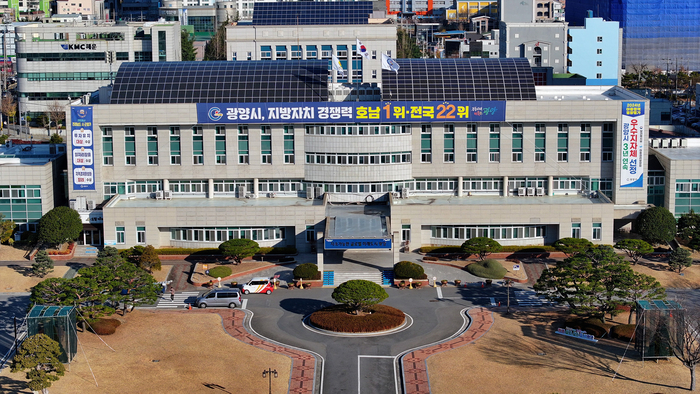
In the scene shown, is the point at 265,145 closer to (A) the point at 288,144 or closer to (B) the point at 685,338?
(A) the point at 288,144

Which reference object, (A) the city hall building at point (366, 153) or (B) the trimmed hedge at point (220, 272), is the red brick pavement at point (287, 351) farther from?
(A) the city hall building at point (366, 153)

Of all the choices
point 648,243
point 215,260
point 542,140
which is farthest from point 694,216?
point 215,260

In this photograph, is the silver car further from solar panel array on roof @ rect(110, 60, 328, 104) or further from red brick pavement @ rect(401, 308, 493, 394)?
solar panel array on roof @ rect(110, 60, 328, 104)

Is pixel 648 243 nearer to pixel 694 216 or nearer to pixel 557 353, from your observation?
pixel 694 216

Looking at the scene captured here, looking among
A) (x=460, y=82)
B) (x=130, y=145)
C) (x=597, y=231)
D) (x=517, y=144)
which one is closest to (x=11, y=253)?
(x=130, y=145)

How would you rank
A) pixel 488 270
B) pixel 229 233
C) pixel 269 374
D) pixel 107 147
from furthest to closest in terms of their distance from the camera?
pixel 107 147 → pixel 229 233 → pixel 488 270 → pixel 269 374

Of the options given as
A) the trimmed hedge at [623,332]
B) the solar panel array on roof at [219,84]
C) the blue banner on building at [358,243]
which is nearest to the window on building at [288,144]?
the solar panel array on roof at [219,84]
